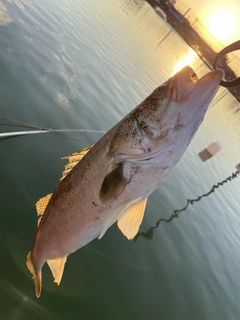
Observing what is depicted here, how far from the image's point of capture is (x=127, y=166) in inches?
98.8

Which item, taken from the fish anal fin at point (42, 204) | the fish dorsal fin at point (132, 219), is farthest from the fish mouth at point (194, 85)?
the fish anal fin at point (42, 204)

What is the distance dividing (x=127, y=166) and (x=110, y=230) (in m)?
3.82

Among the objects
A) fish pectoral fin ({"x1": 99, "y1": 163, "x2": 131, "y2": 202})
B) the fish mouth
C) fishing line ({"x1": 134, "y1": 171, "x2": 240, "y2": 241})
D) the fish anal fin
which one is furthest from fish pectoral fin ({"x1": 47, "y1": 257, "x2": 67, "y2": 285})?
fishing line ({"x1": 134, "y1": 171, "x2": 240, "y2": 241})

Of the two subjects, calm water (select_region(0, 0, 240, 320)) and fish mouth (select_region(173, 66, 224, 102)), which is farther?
calm water (select_region(0, 0, 240, 320))

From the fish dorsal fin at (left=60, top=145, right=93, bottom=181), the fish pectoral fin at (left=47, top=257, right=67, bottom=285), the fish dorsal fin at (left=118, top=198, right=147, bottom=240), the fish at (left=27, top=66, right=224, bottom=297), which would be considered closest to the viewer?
the fish at (left=27, top=66, right=224, bottom=297)

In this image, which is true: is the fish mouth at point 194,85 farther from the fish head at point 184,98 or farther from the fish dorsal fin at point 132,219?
the fish dorsal fin at point 132,219

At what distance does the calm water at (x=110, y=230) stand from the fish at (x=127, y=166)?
6.94ft

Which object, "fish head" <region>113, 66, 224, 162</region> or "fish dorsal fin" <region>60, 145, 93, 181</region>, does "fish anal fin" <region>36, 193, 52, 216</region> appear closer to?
"fish dorsal fin" <region>60, 145, 93, 181</region>

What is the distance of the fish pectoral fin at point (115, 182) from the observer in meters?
2.45

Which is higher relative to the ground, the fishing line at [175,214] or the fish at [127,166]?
the fish at [127,166]

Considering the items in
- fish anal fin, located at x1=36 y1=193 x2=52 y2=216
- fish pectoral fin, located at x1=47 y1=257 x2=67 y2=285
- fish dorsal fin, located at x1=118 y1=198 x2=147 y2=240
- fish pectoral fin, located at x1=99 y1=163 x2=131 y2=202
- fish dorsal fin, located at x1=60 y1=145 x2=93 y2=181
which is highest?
fish dorsal fin, located at x1=60 y1=145 x2=93 y2=181

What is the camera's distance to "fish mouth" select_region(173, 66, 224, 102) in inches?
87.1

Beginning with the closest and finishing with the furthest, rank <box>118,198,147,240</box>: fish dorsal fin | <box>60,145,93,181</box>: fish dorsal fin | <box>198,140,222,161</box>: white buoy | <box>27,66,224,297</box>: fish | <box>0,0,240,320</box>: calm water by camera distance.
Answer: <box>27,66,224,297</box>: fish, <box>118,198,147,240</box>: fish dorsal fin, <box>60,145,93,181</box>: fish dorsal fin, <box>0,0,240,320</box>: calm water, <box>198,140,222,161</box>: white buoy

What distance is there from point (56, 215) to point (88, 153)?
0.65 metres
